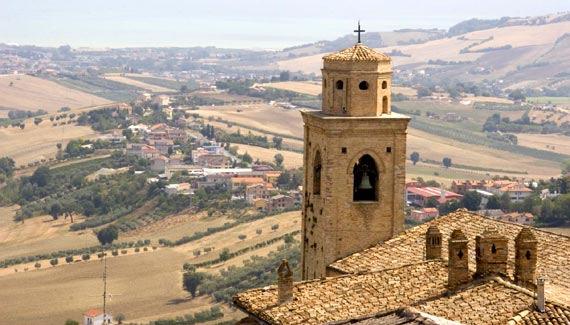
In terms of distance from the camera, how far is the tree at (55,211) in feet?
411

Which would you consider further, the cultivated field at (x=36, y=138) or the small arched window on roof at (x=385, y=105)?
the cultivated field at (x=36, y=138)

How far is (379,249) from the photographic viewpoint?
27.5 metres

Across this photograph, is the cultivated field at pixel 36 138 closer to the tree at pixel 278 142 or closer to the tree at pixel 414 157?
the tree at pixel 278 142

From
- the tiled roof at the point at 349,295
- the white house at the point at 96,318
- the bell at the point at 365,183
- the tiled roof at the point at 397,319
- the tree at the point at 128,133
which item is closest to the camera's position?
the tiled roof at the point at 397,319

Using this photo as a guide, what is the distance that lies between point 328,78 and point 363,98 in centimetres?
102

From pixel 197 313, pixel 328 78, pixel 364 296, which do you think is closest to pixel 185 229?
pixel 197 313

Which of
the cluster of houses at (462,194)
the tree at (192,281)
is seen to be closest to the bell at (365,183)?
the tree at (192,281)

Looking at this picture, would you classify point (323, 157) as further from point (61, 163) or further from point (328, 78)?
point (61, 163)

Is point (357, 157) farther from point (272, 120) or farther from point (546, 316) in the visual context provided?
point (272, 120)

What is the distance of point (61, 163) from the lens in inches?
6097

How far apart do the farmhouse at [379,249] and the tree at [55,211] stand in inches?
3793

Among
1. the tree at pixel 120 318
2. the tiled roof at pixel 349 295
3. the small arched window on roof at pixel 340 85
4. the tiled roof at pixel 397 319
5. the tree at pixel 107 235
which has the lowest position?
the tree at pixel 107 235

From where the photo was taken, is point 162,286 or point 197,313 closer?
point 197,313

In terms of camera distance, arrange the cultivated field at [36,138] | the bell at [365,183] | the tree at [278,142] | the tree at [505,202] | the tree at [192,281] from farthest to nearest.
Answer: the cultivated field at [36,138] < the tree at [278,142] < the tree at [505,202] < the tree at [192,281] < the bell at [365,183]
